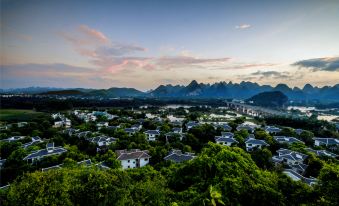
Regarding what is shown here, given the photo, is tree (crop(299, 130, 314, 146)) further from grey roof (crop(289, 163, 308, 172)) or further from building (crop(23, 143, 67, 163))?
building (crop(23, 143, 67, 163))

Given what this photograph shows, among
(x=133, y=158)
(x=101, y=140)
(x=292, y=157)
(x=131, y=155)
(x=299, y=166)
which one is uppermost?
(x=101, y=140)

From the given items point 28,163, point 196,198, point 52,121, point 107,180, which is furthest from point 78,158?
point 52,121

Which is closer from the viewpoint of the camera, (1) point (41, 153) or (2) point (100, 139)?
(1) point (41, 153)

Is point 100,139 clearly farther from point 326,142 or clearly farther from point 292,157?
point 326,142

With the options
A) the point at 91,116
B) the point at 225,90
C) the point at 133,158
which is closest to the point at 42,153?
the point at 133,158

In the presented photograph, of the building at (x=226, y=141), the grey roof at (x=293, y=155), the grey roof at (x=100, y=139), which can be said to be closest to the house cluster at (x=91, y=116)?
the grey roof at (x=100, y=139)

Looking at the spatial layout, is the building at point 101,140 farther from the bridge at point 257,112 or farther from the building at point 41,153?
the bridge at point 257,112

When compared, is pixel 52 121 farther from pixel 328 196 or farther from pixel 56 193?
pixel 328 196

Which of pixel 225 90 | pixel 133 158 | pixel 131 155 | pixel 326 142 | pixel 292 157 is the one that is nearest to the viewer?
pixel 133 158

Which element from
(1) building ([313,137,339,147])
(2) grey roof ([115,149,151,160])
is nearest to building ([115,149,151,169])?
(2) grey roof ([115,149,151,160])
